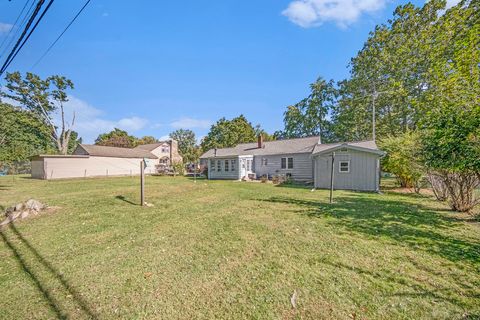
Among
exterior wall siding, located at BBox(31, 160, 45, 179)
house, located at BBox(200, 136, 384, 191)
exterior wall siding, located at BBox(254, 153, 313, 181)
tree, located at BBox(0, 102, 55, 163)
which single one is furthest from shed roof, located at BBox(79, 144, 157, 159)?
exterior wall siding, located at BBox(254, 153, 313, 181)

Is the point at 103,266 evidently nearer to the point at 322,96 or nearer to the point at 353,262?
the point at 353,262

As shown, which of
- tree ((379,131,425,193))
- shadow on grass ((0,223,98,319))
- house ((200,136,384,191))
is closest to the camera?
shadow on grass ((0,223,98,319))

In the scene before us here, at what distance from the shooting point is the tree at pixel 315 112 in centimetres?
3266

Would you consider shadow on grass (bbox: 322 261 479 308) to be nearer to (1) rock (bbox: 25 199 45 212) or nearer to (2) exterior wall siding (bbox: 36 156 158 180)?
(1) rock (bbox: 25 199 45 212)

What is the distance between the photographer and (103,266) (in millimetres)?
3906

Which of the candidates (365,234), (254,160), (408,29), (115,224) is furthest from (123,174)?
(408,29)

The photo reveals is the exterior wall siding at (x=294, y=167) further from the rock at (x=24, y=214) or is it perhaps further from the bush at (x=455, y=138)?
the rock at (x=24, y=214)

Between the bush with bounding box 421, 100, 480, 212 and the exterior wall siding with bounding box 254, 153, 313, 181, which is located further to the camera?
the exterior wall siding with bounding box 254, 153, 313, 181

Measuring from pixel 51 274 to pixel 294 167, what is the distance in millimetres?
18124

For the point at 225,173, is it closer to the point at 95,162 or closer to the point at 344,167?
the point at 344,167

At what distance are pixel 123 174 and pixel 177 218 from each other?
2706 centimetres

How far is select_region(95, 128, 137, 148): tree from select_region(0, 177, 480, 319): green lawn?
4419 centimetres

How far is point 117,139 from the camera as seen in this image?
46.2 metres

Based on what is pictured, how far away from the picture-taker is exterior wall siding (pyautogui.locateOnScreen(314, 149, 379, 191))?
12.8 meters
